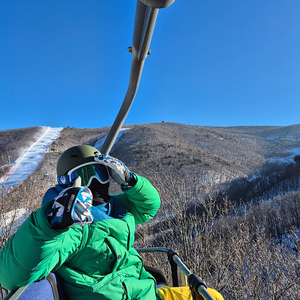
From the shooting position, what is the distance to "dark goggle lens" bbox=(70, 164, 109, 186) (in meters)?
1.89

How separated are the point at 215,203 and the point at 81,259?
947 inches

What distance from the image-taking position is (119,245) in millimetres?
1663

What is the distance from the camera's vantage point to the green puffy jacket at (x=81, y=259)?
3.61ft

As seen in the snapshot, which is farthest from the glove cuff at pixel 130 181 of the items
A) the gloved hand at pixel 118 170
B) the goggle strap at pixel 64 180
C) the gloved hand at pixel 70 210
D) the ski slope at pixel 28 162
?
the ski slope at pixel 28 162

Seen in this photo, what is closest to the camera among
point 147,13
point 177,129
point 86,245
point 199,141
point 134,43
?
point 147,13

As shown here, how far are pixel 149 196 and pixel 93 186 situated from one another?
57 cm

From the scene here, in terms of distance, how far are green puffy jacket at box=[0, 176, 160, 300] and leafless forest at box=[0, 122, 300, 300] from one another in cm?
467

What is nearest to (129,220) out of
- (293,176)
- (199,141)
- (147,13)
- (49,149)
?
(147,13)

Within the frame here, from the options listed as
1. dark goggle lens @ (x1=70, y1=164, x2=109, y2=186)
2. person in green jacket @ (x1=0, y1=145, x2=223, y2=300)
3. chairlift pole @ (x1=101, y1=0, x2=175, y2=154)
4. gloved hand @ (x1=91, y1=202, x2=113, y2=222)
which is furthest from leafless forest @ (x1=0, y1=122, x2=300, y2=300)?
chairlift pole @ (x1=101, y1=0, x2=175, y2=154)

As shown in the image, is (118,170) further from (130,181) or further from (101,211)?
(101,211)

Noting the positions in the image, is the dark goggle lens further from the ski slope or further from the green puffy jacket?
the ski slope

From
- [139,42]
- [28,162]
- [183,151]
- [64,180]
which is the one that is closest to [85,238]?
[64,180]

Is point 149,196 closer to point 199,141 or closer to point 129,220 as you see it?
point 129,220

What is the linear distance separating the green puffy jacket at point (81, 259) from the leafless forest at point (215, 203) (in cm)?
467
